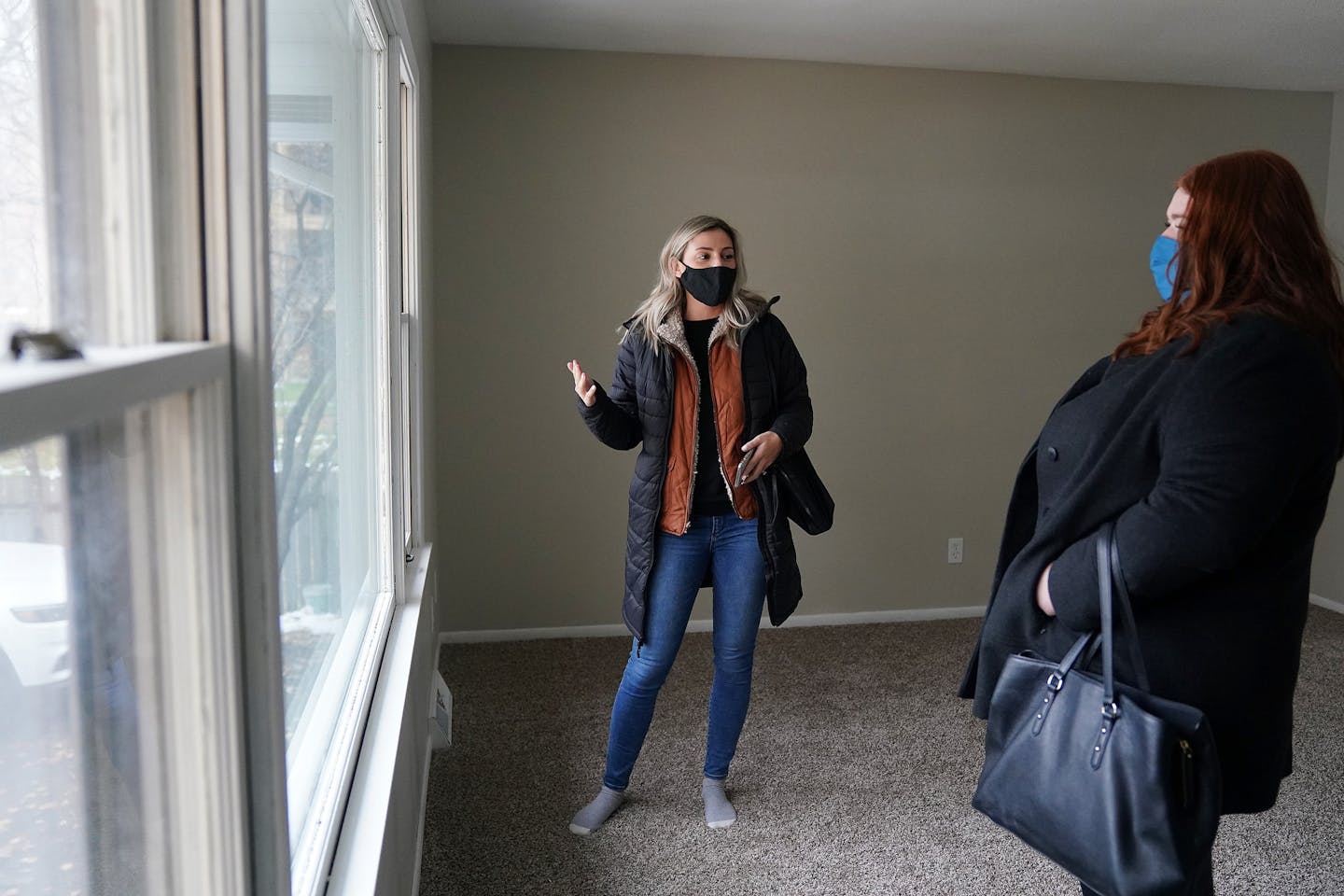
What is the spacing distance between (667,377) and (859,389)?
1.91 meters

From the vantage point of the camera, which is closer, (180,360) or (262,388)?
(180,360)

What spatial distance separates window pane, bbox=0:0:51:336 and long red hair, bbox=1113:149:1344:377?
3.79 feet

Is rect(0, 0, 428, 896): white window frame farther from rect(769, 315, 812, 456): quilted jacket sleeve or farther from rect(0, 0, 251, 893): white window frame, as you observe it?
rect(769, 315, 812, 456): quilted jacket sleeve

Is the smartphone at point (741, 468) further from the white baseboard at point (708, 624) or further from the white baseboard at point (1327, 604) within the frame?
the white baseboard at point (1327, 604)

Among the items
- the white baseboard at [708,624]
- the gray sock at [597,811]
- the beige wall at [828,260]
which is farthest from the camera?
the white baseboard at [708,624]

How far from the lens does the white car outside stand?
43 centimetres

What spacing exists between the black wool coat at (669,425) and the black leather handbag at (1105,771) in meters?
0.87

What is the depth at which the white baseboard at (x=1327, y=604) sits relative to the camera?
4191 mm

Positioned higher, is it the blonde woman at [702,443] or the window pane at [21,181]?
the window pane at [21,181]

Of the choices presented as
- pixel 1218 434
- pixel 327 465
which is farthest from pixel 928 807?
pixel 327 465

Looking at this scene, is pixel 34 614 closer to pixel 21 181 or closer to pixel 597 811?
pixel 21 181

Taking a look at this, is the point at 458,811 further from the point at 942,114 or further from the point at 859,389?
the point at 942,114

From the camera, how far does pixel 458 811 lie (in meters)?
2.37

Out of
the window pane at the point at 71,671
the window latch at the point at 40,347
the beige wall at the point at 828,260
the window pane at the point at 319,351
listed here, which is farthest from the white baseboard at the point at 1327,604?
the window latch at the point at 40,347
